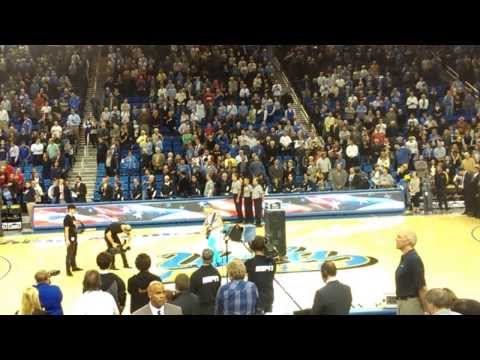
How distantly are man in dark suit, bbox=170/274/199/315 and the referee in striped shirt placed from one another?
28 centimetres

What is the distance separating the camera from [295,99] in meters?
28.5

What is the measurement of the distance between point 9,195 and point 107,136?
14.4ft

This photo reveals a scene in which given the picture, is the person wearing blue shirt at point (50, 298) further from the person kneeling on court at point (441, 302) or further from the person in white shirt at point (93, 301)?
the person kneeling on court at point (441, 302)

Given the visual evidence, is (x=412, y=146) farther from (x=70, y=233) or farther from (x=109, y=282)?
(x=109, y=282)

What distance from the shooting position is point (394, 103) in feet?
86.2

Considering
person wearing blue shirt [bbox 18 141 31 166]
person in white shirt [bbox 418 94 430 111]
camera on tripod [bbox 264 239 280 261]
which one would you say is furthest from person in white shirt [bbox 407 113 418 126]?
person wearing blue shirt [bbox 18 141 31 166]

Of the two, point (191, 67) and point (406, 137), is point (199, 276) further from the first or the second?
point (191, 67)

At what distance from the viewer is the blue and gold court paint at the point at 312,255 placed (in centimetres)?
1241

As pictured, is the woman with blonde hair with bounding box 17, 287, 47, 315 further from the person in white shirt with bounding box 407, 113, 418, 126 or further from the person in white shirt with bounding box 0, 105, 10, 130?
the person in white shirt with bounding box 407, 113, 418, 126

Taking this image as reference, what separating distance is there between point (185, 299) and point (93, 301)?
3.48ft

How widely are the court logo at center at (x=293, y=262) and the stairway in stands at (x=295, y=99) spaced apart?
1107 centimetres

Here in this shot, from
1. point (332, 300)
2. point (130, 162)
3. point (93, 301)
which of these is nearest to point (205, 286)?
point (93, 301)

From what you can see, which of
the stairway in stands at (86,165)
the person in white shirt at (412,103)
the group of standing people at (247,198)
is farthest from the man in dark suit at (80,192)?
the person in white shirt at (412,103)
